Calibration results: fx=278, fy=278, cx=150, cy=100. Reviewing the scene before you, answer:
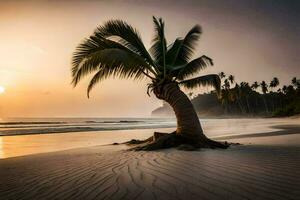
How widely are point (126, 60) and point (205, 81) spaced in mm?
3617

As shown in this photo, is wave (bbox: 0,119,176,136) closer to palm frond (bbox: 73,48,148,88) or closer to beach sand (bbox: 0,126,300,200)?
palm frond (bbox: 73,48,148,88)

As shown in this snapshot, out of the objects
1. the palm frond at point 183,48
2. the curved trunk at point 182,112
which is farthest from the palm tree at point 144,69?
the palm frond at point 183,48

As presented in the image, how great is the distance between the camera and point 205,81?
11.4 m

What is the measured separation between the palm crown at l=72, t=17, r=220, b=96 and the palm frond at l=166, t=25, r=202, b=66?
43cm

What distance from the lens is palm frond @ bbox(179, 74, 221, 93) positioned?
11273 mm

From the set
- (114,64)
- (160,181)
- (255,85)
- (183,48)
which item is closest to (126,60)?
(114,64)

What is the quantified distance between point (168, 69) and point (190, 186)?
747 centimetres

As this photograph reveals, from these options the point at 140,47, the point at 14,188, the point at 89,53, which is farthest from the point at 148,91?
the point at 14,188

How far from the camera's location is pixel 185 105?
10.2m

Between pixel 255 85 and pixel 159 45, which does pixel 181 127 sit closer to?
pixel 159 45

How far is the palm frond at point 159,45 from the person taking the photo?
37.7 ft

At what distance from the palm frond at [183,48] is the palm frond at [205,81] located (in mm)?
1305

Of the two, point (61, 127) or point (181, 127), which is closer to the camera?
point (181, 127)

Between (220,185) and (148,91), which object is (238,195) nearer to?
(220,185)
